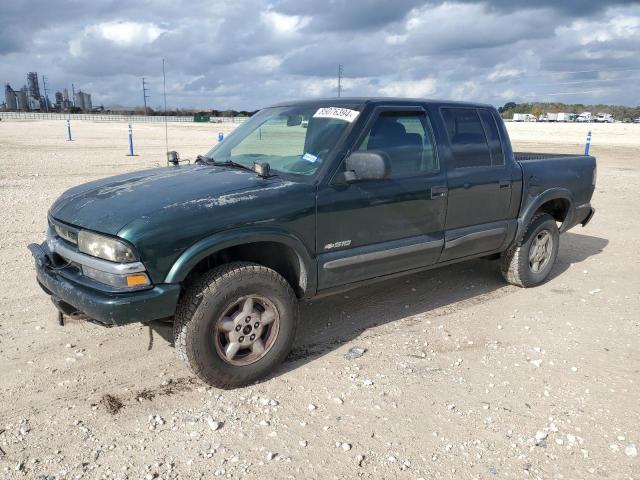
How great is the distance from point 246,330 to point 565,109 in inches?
5567

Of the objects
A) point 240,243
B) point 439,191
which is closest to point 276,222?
point 240,243

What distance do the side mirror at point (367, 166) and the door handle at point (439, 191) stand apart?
2.45ft

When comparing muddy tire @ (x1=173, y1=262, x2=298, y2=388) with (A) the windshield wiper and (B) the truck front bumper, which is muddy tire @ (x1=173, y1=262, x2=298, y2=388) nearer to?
(B) the truck front bumper

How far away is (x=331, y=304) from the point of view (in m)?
5.02

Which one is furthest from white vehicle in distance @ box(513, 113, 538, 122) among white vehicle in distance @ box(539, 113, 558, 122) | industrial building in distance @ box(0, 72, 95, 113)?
industrial building in distance @ box(0, 72, 95, 113)

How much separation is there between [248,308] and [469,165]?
2450mm

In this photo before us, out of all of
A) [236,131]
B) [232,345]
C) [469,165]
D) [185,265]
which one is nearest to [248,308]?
[232,345]

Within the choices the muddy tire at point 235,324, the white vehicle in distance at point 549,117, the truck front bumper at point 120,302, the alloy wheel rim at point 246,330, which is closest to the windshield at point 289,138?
the muddy tire at point 235,324

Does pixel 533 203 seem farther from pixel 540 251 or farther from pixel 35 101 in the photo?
pixel 35 101

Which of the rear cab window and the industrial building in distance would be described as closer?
the rear cab window

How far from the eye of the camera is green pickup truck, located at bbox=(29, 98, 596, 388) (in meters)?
3.08

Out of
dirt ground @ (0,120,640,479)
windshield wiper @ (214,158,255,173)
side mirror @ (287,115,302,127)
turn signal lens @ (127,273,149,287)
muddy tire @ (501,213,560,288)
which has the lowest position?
dirt ground @ (0,120,640,479)

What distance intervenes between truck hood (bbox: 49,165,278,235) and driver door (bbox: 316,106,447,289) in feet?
1.99

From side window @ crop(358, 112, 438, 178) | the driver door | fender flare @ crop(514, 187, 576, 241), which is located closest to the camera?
the driver door
